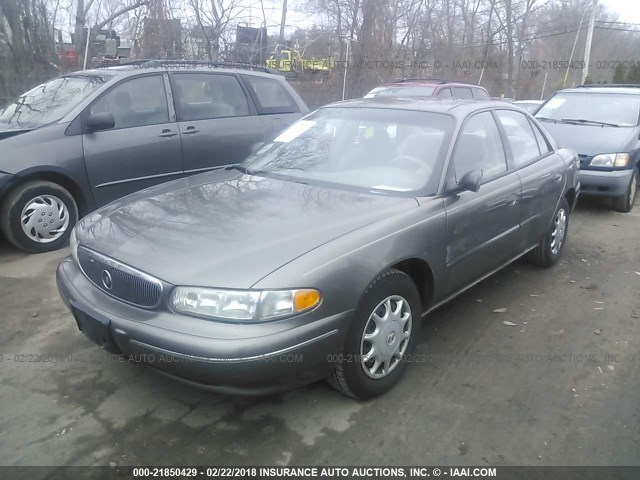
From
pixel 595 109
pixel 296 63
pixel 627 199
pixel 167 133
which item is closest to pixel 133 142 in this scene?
pixel 167 133

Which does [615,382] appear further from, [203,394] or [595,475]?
[203,394]

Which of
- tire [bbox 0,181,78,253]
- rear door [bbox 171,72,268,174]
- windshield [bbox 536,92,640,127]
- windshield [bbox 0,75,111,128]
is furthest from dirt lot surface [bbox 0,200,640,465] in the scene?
windshield [bbox 536,92,640,127]

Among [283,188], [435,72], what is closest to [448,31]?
[435,72]

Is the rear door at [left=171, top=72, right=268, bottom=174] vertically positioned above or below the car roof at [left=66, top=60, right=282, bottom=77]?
below

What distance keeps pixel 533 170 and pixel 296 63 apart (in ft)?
51.5

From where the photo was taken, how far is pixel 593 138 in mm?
7082

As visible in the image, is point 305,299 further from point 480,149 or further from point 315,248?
point 480,149

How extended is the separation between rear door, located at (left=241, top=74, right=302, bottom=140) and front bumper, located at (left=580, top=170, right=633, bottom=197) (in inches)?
149

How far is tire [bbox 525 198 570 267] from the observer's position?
4.75 meters

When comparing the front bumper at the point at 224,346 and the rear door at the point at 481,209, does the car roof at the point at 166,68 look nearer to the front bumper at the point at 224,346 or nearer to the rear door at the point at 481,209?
the rear door at the point at 481,209

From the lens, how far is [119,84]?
5402 millimetres

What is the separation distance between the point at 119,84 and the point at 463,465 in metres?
4.76

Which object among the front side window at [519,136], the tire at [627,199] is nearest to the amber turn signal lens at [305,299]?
the front side window at [519,136]

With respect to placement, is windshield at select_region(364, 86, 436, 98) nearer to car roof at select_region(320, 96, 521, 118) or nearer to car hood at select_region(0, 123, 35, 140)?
car roof at select_region(320, 96, 521, 118)
